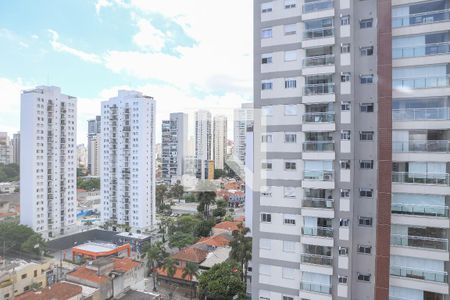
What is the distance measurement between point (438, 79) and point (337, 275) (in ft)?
8.52

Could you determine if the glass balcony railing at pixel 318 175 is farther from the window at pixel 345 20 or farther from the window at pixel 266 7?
the window at pixel 266 7

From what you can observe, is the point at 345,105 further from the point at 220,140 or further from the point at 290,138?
the point at 220,140

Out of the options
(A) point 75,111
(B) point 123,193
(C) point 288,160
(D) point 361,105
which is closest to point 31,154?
(A) point 75,111

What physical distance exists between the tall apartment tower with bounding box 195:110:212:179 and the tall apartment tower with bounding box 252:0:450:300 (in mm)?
7364

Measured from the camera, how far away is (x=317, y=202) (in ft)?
12.9

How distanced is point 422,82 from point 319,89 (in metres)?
1.15

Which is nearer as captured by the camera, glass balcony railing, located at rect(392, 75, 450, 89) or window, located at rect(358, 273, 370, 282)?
glass balcony railing, located at rect(392, 75, 450, 89)

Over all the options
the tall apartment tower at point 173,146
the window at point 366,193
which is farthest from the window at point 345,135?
the tall apartment tower at point 173,146

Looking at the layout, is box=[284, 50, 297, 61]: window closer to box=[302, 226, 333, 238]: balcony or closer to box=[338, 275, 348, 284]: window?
box=[302, 226, 333, 238]: balcony

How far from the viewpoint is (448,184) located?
11.5 ft

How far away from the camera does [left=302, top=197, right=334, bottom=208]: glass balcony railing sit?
12.7ft

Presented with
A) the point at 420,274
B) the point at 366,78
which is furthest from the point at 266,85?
the point at 420,274

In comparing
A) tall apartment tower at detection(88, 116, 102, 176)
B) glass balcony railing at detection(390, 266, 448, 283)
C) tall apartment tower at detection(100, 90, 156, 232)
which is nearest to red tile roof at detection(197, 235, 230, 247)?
tall apartment tower at detection(100, 90, 156, 232)

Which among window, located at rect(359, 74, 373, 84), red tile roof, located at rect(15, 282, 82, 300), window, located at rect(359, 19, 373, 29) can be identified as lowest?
red tile roof, located at rect(15, 282, 82, 300)
